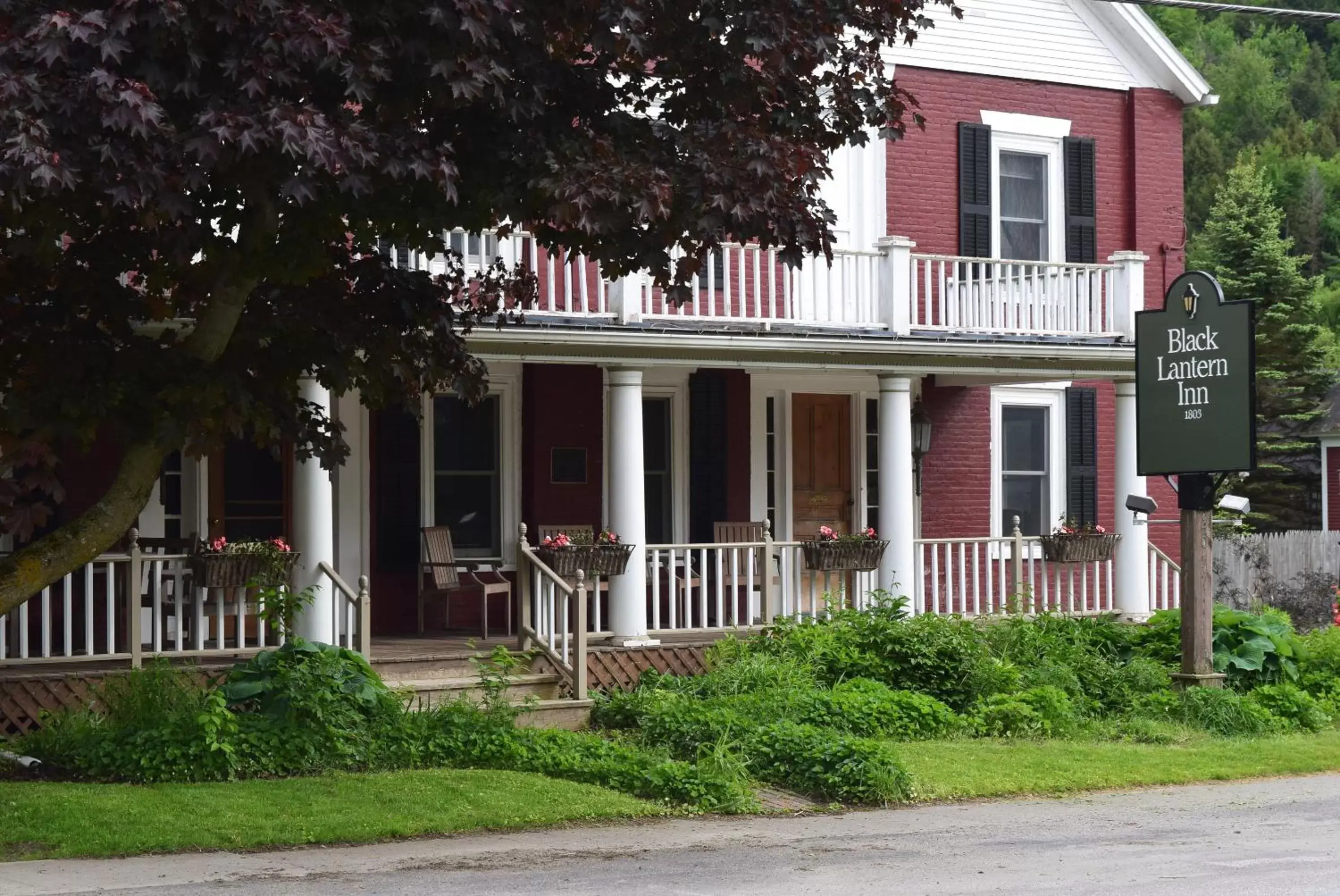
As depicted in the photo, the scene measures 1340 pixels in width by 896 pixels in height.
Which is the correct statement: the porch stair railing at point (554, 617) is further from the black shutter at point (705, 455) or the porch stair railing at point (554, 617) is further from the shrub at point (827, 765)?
the black shutter at point (705, 455)

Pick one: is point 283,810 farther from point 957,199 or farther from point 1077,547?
point 957,199

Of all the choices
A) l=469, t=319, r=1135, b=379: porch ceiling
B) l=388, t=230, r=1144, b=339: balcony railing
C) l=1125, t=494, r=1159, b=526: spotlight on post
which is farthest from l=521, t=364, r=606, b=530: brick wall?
l=1125, t=494, r=1159, b=526: spotlight on post

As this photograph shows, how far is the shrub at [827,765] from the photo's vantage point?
12.4 meters

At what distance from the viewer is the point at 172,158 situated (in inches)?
360

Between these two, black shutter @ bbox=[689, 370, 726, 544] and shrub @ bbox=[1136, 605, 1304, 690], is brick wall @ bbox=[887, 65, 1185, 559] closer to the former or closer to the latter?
black shutter @ bbox=[689, 370, 726, 544]

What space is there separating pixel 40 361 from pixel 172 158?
7.32 feet

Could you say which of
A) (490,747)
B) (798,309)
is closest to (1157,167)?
(798,309)

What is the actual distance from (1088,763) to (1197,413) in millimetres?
3766

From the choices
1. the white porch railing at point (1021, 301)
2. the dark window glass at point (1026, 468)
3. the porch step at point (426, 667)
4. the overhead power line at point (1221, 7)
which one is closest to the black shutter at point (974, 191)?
the white porch railing at point (1021, 301)

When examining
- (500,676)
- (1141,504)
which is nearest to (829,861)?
(500,676)

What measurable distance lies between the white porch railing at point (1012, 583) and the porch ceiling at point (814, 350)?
5.73 ft

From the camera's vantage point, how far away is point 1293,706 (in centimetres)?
1602

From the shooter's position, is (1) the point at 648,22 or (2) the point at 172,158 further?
(1) the point at 648,22

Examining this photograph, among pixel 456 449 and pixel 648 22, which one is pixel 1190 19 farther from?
pixel 648 22
